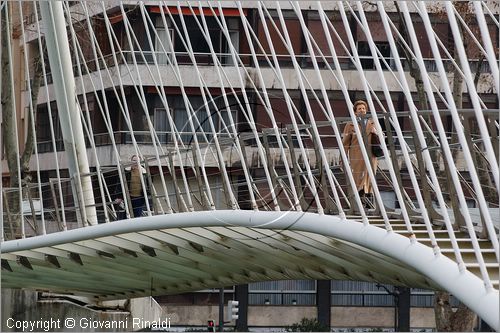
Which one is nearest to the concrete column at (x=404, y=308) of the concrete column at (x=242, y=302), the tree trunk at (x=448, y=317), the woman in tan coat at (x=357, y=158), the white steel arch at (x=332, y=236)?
the concrete column at (x=242, y=302)

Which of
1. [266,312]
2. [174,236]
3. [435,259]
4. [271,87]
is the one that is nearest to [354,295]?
[266,312]

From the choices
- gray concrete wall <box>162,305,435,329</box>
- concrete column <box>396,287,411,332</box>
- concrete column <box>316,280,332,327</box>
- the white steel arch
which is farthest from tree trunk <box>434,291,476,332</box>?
gray concrete wall <box>162,305,435,329</box>

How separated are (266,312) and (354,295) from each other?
244cm

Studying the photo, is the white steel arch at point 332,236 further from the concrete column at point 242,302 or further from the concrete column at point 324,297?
the concrete column at point 324,297

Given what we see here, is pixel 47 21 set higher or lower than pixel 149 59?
lower

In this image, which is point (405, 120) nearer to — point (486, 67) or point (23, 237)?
point (486, 67)

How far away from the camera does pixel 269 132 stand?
56.7 feet

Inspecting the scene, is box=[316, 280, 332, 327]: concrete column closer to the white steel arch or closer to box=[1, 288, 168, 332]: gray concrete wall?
box=[1, 288, 168, 332]: gray concrete wall

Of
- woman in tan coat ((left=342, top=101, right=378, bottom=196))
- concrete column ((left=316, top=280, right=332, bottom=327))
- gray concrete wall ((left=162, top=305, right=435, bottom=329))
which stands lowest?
woman in tan coat ((left=342, top=101, right=378, bottom=196))

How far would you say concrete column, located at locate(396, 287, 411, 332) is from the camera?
4678 centimetres

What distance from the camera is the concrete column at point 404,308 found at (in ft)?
153

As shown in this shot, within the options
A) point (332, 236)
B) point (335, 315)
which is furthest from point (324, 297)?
point (332, 236)

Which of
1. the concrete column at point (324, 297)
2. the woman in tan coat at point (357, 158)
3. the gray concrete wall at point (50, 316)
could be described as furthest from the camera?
the concrete column at point (324, 297)

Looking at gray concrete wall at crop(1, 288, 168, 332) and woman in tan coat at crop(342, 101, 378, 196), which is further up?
woman in tan coat at crop(342, 101, 378, 196)
